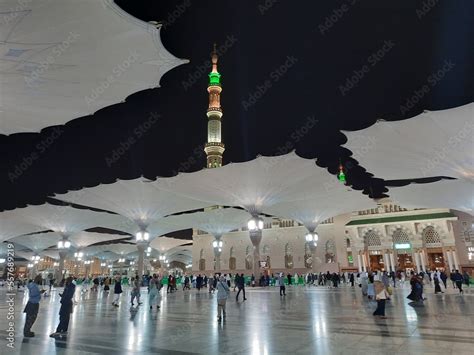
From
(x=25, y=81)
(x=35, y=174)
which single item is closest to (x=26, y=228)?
(x=35, y=174)

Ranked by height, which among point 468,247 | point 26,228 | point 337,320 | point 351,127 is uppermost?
point 351,127

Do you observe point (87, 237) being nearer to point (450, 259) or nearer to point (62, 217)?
point (62, 217)

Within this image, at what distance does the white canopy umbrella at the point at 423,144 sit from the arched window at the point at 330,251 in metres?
28.2

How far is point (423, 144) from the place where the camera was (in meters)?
14.3

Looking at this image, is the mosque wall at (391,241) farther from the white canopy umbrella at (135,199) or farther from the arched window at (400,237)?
the white canopy umbrella at (135,199)

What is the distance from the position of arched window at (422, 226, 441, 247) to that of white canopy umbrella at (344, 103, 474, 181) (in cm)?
2636

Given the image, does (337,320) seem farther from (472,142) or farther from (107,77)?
(472,142)

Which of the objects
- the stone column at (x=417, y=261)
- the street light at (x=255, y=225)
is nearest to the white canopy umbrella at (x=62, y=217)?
the street light at (x=255, y=225)

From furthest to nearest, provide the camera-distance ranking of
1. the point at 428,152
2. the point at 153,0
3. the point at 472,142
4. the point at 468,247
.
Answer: the point at 468,247
the point at 153,0
the point at 428,152
the point at 472,142

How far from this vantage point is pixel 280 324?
8250mm

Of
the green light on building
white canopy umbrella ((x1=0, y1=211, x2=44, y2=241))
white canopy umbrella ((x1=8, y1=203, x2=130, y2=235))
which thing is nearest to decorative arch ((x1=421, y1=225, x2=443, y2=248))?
the green light on building

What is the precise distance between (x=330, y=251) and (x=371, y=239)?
202 inches

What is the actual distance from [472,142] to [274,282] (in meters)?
23.6

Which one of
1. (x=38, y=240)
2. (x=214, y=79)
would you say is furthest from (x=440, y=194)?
(x=38, y=240)
